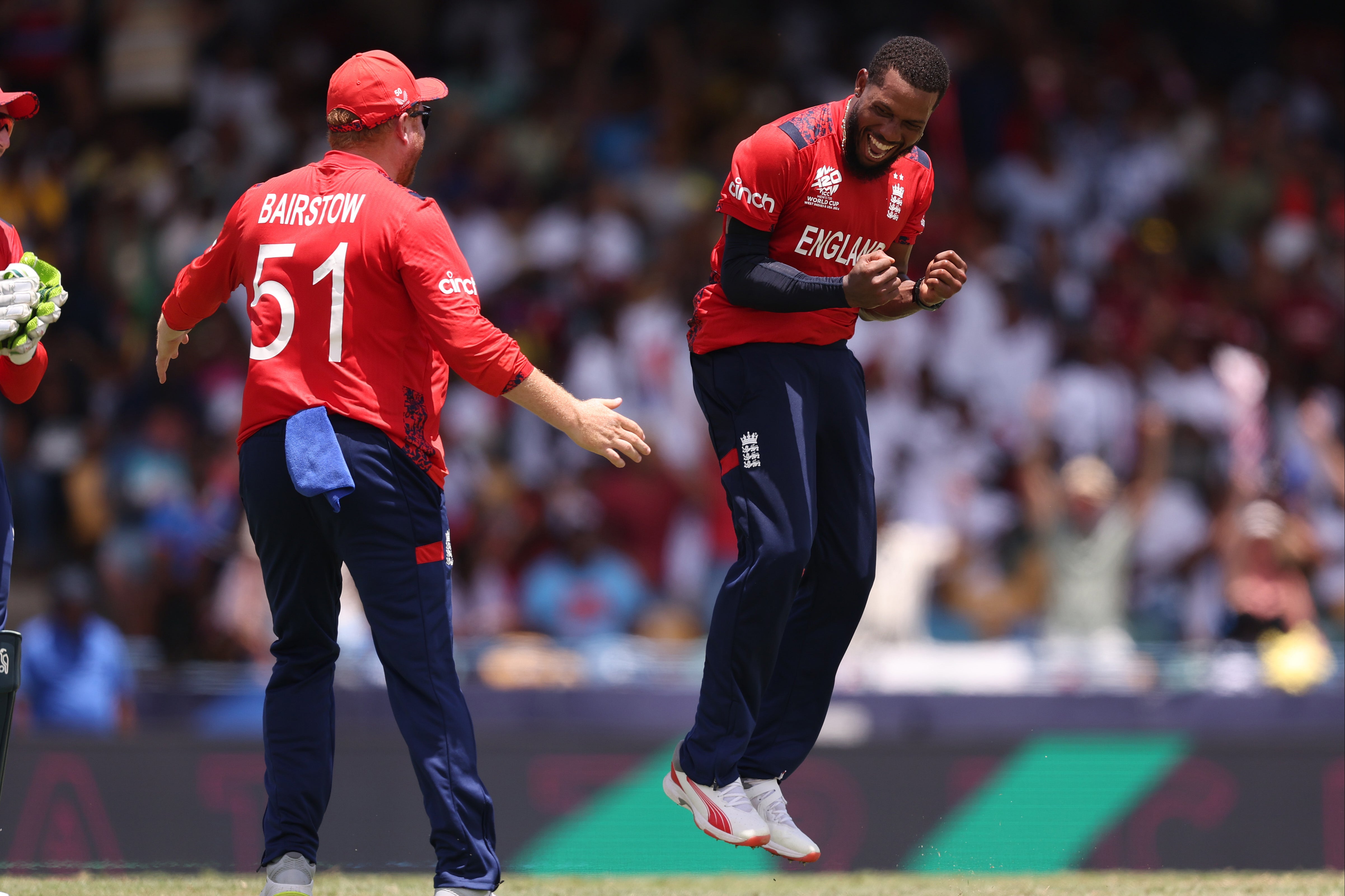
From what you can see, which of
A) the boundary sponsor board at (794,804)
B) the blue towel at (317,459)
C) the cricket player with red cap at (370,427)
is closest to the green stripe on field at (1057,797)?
the boundary sponsor board at (794,804)

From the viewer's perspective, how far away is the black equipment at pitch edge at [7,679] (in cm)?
509

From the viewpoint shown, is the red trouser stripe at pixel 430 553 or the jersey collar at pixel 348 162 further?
the jersey collar at pixel 348 162

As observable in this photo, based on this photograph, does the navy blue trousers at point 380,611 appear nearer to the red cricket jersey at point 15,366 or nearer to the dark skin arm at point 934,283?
the red cricket jersey at point 15,366

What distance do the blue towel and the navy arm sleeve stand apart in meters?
1.43

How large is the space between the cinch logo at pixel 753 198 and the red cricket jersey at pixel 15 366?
229 centimetres

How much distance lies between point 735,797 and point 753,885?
1421 millimetres

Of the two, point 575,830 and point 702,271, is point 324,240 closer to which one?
point 575,830

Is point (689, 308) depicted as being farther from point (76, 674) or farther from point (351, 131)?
point (351, 131)

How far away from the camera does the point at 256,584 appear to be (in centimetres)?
1048

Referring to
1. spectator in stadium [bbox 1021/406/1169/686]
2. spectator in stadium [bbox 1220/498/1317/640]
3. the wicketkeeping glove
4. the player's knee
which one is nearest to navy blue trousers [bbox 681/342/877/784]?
the player's knee

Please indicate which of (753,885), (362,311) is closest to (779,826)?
(753,885)

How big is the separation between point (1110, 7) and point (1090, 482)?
6748 mm

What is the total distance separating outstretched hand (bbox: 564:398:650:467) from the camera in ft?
16.3

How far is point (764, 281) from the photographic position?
17.7 ft
